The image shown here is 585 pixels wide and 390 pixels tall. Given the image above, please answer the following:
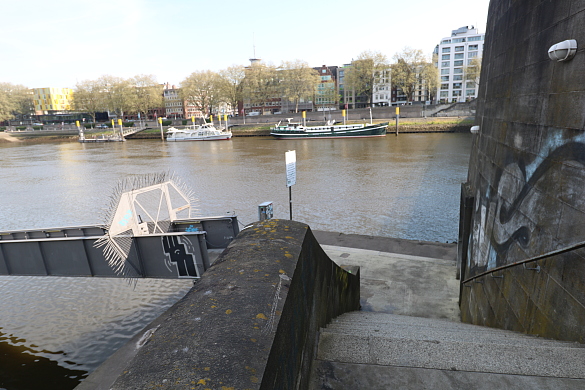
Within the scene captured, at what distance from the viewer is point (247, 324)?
1948 mm

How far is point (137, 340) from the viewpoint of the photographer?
289 inches

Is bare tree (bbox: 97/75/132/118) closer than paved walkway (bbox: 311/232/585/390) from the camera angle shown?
No

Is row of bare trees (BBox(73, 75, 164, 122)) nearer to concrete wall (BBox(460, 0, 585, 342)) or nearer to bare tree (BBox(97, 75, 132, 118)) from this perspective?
bare tree (BBox(97, 75, 132, 118))

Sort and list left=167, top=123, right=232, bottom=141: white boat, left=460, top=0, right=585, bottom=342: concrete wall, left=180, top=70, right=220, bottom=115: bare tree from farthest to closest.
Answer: left=180, top=70, right=220, bottom=115: bare tree, left=167, top=123, right=232, bottom=141: white boat, left=460, top=0, right=585, bottom=342: concrete wall

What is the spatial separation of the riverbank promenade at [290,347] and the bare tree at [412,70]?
285 ft

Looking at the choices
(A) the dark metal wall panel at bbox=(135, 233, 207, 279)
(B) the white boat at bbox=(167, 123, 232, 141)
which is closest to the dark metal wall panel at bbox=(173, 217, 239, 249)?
(A) the dark metal wall panel at bbox=(135, 233, 207, 279)

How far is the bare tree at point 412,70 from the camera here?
8194 cm

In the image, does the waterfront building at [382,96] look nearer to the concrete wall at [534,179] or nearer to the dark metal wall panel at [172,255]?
the concrete wall at [534,179]

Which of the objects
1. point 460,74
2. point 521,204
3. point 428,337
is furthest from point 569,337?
point 460,74

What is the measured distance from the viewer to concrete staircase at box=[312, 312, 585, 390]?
2.56m

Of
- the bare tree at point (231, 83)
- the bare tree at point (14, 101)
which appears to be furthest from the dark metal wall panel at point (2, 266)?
the bare tree at point (14, 101)

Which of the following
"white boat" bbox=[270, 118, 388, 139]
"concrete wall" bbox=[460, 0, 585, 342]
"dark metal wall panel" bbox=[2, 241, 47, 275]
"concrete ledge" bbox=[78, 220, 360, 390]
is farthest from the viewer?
"white boat" bbox=[270, 118, 388, 139]

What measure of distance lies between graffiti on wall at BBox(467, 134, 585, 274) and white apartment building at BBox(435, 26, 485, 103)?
11614 centimetres

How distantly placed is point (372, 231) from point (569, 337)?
1200cm
